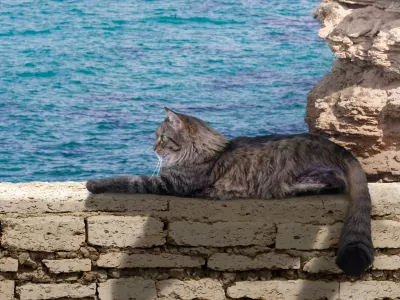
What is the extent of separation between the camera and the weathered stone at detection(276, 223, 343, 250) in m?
5.84

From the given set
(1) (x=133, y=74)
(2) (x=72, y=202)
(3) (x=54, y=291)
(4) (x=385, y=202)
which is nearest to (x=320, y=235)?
(4) (x=385, y=202)

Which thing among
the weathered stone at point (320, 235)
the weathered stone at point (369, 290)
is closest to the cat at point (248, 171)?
the weathered stone at point (320, 235)

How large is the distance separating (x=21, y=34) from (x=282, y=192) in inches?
912

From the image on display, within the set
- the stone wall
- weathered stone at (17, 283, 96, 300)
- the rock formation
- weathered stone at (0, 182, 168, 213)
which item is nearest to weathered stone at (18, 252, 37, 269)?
the stone wall

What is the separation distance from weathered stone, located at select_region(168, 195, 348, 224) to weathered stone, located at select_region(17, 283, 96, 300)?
0.67 m

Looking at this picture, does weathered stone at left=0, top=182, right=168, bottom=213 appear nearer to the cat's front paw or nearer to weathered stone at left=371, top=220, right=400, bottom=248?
the cat's front paw

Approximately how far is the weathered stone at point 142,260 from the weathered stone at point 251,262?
0.12 metres

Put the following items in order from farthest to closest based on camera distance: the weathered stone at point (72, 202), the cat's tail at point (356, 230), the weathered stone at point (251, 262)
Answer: the weathered stone at point (251, 262) → the weathered stone at point (72, 202) → the cat's tail at point (356, 230)

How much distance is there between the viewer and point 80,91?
2489cm

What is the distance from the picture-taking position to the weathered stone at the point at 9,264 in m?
5.83

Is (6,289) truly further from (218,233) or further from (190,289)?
(218,233)

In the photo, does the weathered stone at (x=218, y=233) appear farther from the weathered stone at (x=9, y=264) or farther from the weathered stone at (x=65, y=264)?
the weathered stone at (x=9, y=264)

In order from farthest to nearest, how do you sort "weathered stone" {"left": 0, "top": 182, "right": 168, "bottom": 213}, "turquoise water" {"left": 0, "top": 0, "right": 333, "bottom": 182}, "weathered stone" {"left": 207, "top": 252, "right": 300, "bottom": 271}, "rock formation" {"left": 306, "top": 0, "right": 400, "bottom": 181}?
"turquoise water" {"left": 0, "top": 0, "right": 333, "bottom": 182}
"rock formation" {"left": 306, "top": 0, "right": 400, "bottom": 181}
"weathered stone" {"left": 207, "top": 252, "right": 300, "bottom": 271}
"weathered stone" {"left": 0, "top": 182, "right": 168, "bottom": 213}

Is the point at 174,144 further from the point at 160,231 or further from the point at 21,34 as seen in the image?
the point at 21,34
